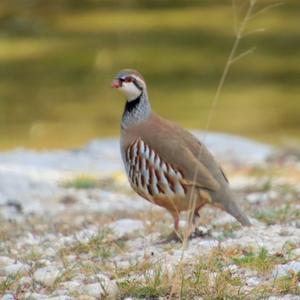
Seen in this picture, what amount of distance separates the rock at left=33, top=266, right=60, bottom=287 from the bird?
32.3 inches

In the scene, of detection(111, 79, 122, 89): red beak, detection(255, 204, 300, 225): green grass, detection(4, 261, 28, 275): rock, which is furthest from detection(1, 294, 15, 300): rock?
detection(255, 204, 300, 225): green grass

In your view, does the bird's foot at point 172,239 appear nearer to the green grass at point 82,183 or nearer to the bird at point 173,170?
the bird at point 173,170

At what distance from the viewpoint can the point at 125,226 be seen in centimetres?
667

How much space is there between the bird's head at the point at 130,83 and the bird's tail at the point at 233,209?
89 centimetres

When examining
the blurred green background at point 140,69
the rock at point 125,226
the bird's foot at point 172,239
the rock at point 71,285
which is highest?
the blurred green background at point 140,69

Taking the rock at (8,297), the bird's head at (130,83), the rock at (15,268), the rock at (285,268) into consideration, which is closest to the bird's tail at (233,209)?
the rock at (285,268)

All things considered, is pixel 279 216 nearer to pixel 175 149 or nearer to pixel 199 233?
pixel 199 233

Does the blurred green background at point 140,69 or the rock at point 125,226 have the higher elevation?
the blurred green background at point 140,69

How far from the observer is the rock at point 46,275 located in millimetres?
5188

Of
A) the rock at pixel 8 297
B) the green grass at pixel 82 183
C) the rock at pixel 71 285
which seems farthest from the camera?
the green grass at pixel 82 183

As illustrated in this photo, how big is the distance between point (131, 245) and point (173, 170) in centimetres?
53

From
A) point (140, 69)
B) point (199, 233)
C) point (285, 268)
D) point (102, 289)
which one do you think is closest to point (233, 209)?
point (199, 233)

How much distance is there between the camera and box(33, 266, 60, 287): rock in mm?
5188

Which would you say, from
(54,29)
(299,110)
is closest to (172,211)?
(299,110)
